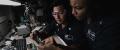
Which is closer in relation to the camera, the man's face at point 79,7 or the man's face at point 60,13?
the man's face at point 79,7

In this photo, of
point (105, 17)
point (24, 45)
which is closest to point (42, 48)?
point (105, 17)

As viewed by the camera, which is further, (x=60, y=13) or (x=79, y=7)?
(x=60, y=13)

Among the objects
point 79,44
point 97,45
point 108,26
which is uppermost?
point 108,26

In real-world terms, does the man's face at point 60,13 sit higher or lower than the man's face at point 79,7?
lower

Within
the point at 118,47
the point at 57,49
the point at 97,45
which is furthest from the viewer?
the point at 57,49

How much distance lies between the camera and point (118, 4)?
112cm

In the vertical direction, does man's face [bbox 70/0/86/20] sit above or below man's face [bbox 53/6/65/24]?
above

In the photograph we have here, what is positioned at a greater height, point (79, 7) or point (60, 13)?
point (79, 7)

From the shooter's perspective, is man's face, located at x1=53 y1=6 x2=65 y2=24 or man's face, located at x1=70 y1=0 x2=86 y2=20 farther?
man's face, located at x1=53 y1=6 x2=65 y2=24

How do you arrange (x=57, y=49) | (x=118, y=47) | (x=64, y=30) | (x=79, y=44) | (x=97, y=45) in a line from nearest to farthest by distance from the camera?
(x=118, y=47), (x=97, y=45), (x=57, y=49), (x=79, y=44), (x=64, y=30)

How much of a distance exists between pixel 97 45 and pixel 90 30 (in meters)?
0.17

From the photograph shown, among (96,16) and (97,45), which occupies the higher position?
(96,16)

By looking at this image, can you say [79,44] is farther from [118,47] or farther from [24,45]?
[24,45]

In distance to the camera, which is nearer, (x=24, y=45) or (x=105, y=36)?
(x=105, y=36)
